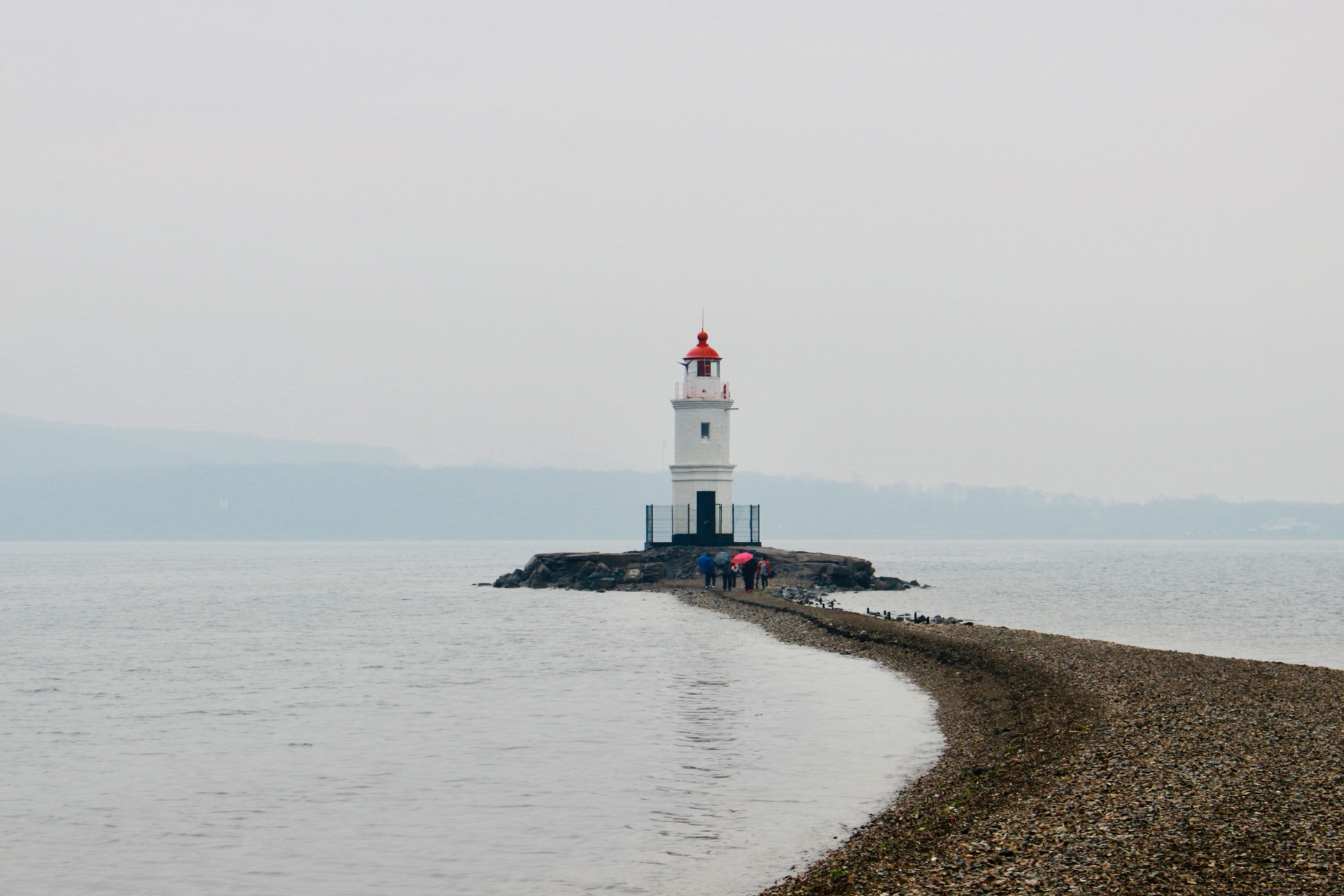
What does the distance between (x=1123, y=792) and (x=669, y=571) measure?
4618cm

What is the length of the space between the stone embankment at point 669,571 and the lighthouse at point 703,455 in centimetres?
116

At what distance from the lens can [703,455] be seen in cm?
5684

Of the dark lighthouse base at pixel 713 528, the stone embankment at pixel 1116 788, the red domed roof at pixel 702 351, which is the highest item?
the red domed roof at pixel 702 351

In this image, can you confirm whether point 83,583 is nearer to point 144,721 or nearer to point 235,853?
point 144,721

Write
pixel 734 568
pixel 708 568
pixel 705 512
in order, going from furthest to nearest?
1. pixel 705 512
2. pixel 734 568
3. pixel 708 568

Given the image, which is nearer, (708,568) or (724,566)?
(724,566)

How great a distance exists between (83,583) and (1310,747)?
3506 inches

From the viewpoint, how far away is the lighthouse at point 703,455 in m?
56.8

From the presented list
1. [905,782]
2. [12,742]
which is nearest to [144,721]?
[12,742]

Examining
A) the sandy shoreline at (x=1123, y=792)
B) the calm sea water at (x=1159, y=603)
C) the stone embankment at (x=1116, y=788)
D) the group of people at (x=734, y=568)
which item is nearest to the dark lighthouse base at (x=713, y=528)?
the group of people at (x=734, y=568)

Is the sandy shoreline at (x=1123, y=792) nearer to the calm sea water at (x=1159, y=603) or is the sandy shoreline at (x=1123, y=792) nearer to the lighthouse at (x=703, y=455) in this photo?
the calm sea water at (x=1159, y=603)

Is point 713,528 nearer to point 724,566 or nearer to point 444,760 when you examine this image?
point 724,566

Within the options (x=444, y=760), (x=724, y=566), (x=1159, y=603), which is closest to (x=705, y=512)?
(x=724, y=566)

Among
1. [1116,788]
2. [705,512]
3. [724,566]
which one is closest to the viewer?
[1116,788]
